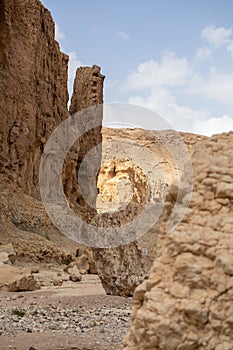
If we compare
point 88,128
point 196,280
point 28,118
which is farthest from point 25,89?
point 196,280

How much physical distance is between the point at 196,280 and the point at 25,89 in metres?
20.9

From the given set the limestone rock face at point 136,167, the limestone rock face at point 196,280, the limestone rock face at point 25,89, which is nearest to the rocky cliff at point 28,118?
the limestone rock face at point 25,89

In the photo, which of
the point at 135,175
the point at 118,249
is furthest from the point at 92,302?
the point at 135,175

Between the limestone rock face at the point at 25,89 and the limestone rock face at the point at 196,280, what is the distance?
18.1 m

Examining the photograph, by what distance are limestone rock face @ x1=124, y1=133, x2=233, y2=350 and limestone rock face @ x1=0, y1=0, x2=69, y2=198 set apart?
18115 mm

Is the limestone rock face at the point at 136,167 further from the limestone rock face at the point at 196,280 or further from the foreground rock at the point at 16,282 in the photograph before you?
the limestone rock face at the point at 196,280

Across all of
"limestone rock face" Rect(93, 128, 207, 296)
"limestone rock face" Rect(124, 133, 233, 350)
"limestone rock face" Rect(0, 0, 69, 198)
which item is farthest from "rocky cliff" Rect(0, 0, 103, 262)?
"limestone rock face" Rect(124, 133, 233, 350)

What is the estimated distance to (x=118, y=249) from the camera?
28.9 feet

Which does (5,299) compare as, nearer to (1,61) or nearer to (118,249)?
(118,249)

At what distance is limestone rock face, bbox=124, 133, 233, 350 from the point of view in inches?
104

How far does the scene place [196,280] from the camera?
8.95ft

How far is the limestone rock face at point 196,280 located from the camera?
2631 mm

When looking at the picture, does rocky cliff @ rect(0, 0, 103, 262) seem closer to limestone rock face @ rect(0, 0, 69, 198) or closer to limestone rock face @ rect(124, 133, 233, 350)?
limestone rock face @ rect(0, 0, 69, 198)

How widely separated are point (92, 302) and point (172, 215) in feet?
16.3
